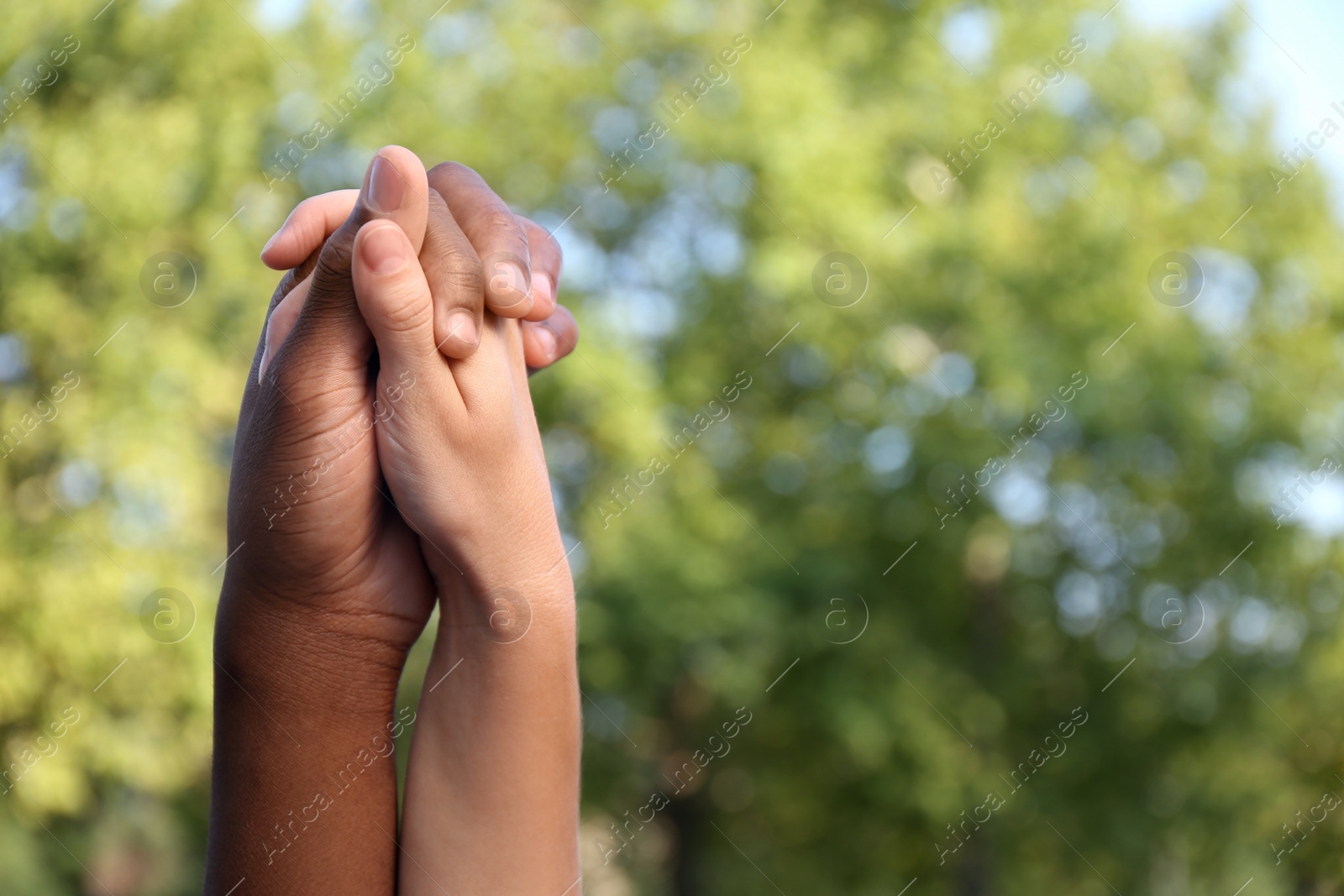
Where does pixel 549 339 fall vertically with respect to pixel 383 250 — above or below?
below

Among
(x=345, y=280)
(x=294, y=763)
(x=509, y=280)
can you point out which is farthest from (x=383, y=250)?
(x=294, y=763)

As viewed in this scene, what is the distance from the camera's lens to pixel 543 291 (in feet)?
4.79

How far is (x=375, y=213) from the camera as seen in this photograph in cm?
127

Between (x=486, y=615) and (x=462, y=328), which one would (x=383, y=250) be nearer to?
(x=462, y=328)

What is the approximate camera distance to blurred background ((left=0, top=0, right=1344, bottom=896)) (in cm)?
1017

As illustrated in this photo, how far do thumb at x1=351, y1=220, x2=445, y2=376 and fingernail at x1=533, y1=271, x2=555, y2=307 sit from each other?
195 millimetres

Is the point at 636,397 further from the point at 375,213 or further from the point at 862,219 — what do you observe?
the point at 375,213

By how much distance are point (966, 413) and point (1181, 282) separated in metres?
3.54

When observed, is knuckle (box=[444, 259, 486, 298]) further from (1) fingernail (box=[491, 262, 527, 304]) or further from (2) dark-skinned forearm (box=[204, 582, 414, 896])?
(2) dark-skinned forearm (box=[204, 582, 414, 896])

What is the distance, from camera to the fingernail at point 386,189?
1273 mm

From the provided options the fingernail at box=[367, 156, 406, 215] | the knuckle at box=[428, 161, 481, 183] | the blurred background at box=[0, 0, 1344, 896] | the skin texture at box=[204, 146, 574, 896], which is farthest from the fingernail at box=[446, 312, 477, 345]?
the blurred background at box=[0, 0, 1344, 896]

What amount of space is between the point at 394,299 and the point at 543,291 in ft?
0.91

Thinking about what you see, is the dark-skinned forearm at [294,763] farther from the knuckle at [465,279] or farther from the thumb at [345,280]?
the knuckle at [465,279]

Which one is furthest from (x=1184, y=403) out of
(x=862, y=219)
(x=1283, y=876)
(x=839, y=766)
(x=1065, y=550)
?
(x=1283, y=876)
